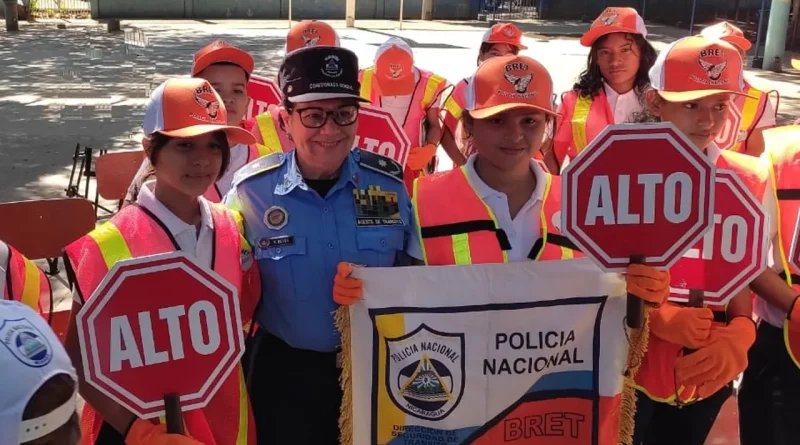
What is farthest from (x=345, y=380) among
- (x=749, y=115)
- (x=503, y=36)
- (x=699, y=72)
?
(x=503, y=36)

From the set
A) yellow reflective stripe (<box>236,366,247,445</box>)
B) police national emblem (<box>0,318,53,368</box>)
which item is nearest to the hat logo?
yellow reflective stripe (<box>236,366,247,445</box>)

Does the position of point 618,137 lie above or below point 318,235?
above

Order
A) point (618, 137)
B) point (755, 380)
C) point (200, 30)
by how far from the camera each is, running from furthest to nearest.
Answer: point (200, 30), point (755, 380), point (618, 137)

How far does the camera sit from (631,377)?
2.41 m

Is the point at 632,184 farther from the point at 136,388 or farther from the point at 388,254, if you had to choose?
the point at 136,388

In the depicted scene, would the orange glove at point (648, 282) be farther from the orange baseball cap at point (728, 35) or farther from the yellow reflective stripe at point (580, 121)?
the orange baseball cap at point (728, 35)

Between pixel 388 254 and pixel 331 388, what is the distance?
0.47 meters

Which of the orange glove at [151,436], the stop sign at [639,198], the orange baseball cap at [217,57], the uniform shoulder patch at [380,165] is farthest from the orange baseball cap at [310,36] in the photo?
the orange glove at [151,436]

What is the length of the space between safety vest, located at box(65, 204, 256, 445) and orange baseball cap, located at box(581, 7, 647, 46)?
268cm

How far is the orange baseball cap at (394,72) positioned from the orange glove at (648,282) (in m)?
3.22

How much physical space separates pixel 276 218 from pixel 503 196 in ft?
2.39

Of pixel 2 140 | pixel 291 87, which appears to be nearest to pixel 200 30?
pixel 2 140

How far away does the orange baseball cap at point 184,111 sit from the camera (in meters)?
2.38

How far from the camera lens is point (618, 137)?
6.77 feet
